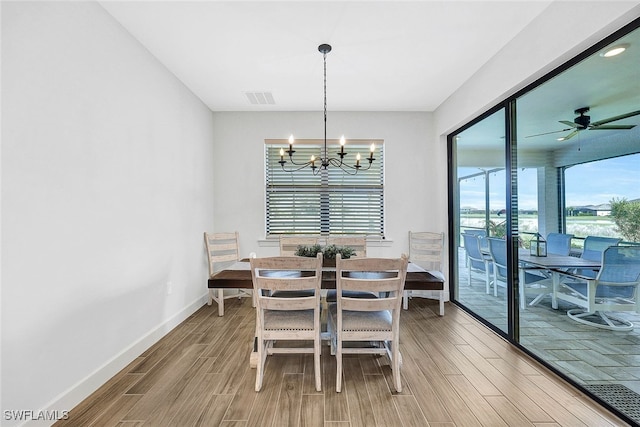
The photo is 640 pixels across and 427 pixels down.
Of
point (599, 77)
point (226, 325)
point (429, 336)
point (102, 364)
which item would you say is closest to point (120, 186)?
point (102, 364)

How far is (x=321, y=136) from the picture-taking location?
13.9 feet

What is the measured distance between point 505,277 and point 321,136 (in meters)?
2.92

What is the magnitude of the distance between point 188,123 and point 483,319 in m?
4.21

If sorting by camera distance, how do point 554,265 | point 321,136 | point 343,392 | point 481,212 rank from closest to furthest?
1. point 343,392
2. point 554,265
3. point 481,212
4. point 321,136

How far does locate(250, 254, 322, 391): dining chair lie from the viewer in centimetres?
187

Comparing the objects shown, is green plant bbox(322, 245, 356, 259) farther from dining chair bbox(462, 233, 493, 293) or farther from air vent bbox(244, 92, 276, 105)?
air vent bbox(244, 92, 276, 105)

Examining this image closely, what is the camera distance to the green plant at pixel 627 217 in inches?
65.6

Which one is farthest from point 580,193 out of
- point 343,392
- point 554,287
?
point 343,392

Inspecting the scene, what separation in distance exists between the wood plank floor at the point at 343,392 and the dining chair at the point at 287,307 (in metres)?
0.22

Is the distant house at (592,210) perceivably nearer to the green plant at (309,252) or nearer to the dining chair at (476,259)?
the dining chair at (476,259)

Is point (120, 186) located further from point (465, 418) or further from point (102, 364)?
point (465, 418)

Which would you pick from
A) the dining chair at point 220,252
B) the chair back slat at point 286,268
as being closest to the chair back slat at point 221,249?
the dining chair at point 220,252

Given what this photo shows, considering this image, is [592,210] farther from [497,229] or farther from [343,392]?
[343,392]

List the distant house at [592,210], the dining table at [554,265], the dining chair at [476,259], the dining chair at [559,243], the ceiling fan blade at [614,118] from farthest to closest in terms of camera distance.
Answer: the dining chair at [476,259] → the dining chair at [559,243] → the dining table at [554,265] → the distant house at [592,210] → the ceiling fan blade at [614,118]
